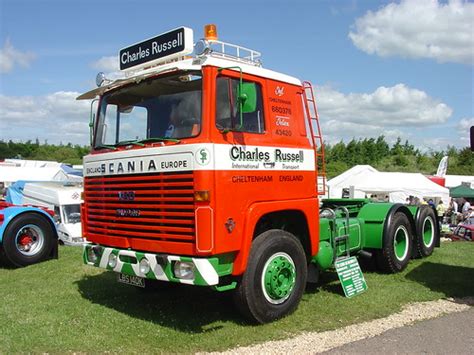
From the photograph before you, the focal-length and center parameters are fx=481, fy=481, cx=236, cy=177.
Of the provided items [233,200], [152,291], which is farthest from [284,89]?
[152,291]

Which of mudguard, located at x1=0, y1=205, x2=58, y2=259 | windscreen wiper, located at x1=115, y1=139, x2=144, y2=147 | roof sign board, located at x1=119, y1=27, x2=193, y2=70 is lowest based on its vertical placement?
mudguard, located at x1=0, y1=205, x2=58, y2=259

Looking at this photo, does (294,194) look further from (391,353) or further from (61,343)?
(61,343)

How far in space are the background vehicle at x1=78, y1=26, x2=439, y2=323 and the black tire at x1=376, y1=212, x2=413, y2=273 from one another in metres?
2.11

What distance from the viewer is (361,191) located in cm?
2623

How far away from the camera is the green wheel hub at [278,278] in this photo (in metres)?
5.65

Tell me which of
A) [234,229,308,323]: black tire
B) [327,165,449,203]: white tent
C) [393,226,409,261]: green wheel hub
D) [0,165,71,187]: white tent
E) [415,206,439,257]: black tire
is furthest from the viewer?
[0,165,71,187]: white tent

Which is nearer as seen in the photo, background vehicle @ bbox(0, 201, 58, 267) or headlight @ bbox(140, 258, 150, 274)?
headlight @ bbox(140, 258, 150, 274)

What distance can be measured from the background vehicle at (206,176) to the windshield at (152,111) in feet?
0.05

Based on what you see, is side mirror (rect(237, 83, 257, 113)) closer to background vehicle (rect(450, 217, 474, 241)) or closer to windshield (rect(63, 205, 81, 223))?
background vehicle (rect(450, 217, 474, 241))

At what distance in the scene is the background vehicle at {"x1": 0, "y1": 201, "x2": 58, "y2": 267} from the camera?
29.9 ft

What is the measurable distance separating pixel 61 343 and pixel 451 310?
4.89 metres

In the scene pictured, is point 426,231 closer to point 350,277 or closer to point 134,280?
point 350,277

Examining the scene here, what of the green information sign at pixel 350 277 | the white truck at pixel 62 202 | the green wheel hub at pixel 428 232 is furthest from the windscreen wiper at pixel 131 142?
the white truck at pixel 62 202

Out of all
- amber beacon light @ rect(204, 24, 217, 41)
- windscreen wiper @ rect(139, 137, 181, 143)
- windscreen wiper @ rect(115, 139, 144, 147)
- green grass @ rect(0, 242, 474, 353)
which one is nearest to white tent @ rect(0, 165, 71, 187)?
green grass @ rect(0, 242, 474, 353)
